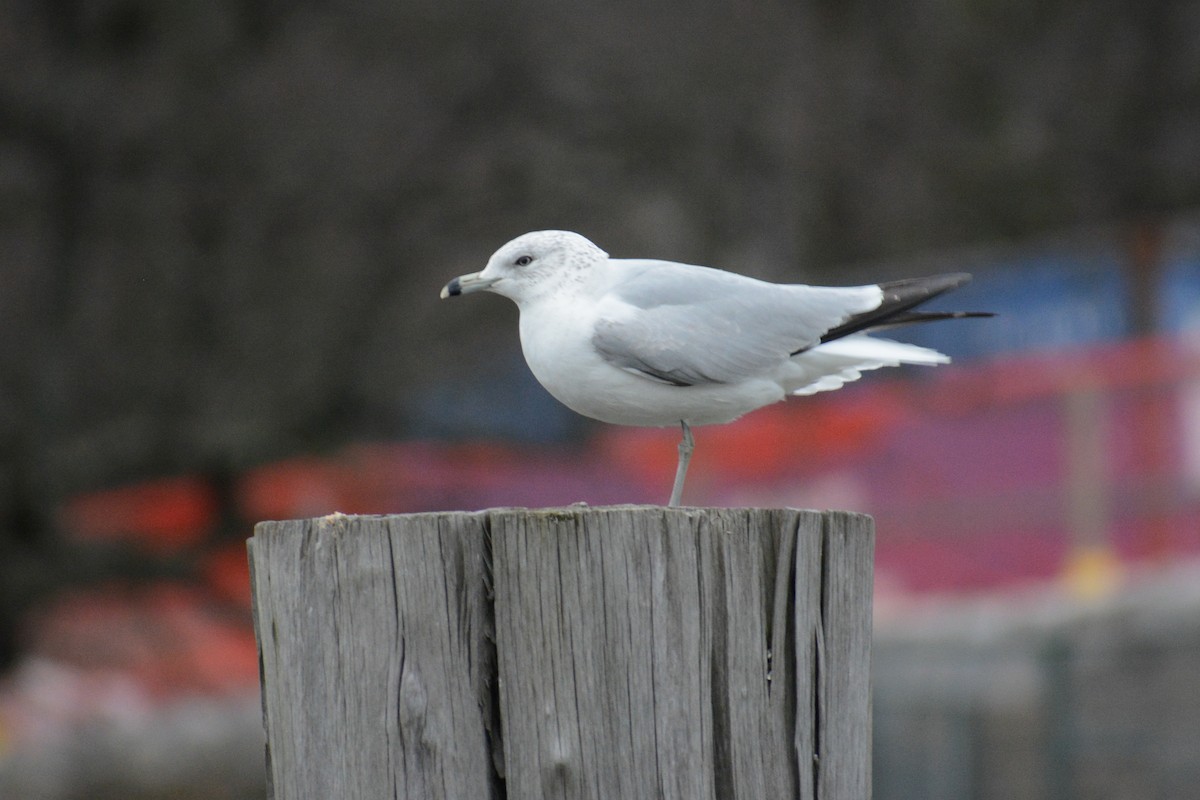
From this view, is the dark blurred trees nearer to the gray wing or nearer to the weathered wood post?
the gray wing

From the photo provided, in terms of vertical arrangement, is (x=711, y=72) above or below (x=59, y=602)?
above

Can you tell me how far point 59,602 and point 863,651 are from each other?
32.2 ft

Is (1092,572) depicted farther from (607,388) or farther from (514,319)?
(514,319)

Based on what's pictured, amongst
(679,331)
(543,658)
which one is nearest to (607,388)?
(679,331)

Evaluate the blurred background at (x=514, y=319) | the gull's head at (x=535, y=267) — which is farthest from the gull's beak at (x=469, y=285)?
the blurred background at (x=514, y=319)

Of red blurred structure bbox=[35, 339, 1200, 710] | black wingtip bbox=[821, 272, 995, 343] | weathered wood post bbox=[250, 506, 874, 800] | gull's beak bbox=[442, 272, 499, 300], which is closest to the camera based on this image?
weathered wood post bbox=[250, 506, 874, 800]

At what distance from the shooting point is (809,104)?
53.7 feet

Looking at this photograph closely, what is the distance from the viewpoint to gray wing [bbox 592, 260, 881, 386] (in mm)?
3131

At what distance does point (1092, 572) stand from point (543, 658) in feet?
22.2

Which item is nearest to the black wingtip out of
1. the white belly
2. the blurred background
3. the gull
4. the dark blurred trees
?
the gull

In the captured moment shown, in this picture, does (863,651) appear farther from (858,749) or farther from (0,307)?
(0,307)

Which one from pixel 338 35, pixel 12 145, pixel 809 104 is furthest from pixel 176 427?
pixel 809 104

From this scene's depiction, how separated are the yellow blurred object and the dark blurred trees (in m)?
5.81

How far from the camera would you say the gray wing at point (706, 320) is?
10.3 ft
